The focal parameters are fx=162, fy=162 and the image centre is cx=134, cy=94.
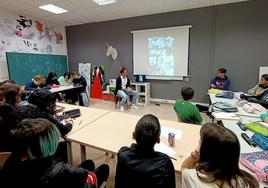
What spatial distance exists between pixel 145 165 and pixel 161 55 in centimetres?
448

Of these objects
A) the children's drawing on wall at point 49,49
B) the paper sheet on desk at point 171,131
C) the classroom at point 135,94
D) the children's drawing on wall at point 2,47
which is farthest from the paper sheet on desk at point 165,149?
the children's drawing on wall at point 49,49

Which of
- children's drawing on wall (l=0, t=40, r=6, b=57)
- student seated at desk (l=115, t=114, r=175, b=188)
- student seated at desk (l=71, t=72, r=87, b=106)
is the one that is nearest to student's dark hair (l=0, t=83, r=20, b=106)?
student seated at desk (l=115, t=114, r=175, b=188)

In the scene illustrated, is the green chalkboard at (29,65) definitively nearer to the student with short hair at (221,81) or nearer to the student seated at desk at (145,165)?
the student seated at desk at (145,165)

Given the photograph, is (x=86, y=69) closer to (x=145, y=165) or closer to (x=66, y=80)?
(x=66, y=80)

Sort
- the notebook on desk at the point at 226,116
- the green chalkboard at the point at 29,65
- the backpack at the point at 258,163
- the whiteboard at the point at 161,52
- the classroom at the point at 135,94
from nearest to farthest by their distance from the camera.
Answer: the classroom at the point at 135,94 → the backpack at the point at 258,163 → the notebook on desk at the point at 226,116 → the green chalkboard at the point at 29,65 → the whiteboard at the point at 161,52

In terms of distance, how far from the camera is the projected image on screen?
4867mm

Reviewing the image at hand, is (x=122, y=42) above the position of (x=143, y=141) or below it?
above

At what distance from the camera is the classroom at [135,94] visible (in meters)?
0.85

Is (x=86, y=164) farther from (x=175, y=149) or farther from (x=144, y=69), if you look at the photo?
(x=144, y=69)

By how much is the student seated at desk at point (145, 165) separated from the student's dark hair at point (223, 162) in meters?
0.19

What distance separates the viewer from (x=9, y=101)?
5.63ft

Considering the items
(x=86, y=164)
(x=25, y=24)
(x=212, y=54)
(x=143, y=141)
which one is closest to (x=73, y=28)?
(x=25, y=24)

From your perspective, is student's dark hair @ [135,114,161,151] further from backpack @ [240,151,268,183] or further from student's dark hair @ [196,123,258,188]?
backpack @ [240,151,268,183]

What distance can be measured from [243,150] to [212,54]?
12.3 feet
